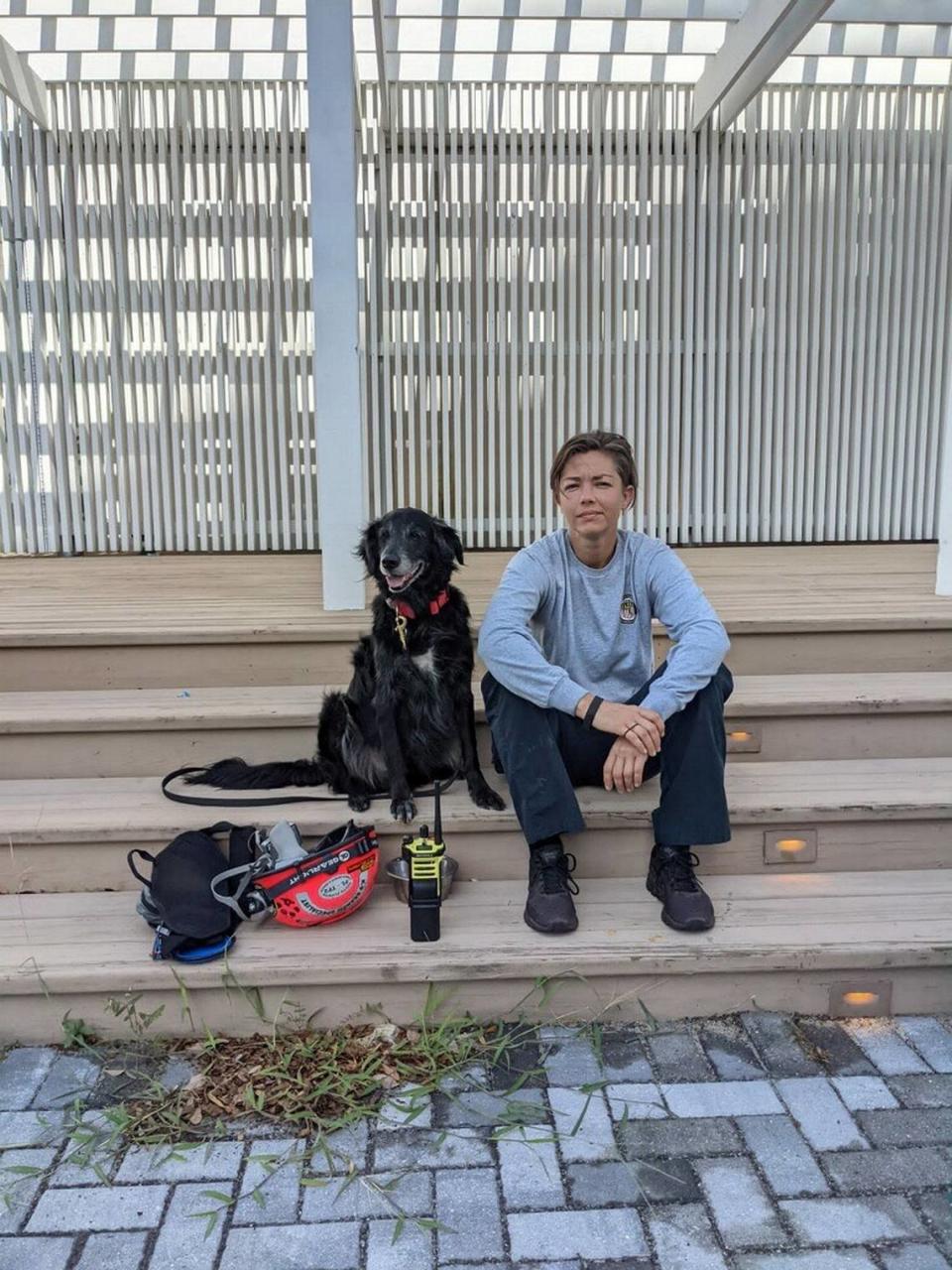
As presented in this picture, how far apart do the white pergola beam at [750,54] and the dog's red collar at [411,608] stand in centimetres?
298

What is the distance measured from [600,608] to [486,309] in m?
3.28

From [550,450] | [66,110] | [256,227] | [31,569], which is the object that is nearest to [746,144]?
[550,450]

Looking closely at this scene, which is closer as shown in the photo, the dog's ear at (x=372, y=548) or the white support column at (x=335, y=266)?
the dog's ear at (x=372, y=548)

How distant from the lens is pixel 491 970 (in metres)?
2.08

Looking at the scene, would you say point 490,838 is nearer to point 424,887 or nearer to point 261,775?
point 424,887

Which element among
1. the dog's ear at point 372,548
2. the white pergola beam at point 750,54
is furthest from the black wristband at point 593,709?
the white pergola beam at point 750,54

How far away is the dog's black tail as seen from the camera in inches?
105

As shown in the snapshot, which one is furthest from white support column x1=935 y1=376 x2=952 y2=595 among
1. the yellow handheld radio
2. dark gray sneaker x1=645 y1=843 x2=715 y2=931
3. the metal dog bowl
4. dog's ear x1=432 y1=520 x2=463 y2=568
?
the yellow handheld radio

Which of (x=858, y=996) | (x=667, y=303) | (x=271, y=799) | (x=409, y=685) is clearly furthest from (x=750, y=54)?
(x=858, y=996)

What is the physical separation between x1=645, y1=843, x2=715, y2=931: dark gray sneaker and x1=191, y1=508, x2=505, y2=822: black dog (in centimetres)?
42

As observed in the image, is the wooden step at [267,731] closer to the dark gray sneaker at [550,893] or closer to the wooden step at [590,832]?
the wooden step at [590,832]

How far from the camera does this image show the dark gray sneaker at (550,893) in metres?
2.18

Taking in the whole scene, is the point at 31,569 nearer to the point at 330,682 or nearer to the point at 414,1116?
the point at 330,682

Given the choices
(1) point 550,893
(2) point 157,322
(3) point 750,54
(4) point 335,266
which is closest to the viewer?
(1) point 550,893
